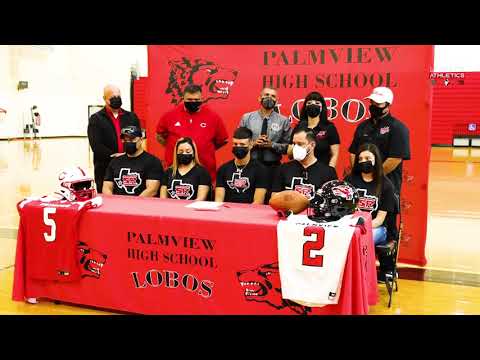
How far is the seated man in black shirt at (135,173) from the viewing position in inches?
191

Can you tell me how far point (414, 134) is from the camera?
5523 mm

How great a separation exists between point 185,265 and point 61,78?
73.4ft

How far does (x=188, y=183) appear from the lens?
4.66 meters

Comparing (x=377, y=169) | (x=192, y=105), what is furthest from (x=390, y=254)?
A: (x=192, y=105)

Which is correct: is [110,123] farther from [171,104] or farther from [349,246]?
[349,246]

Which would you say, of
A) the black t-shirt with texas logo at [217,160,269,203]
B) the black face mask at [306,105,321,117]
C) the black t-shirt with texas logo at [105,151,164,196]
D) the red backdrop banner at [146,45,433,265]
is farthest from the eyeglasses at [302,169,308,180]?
the red backdrop banner at [146,45,433,265]

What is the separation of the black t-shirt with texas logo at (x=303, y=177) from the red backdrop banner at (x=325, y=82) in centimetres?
158

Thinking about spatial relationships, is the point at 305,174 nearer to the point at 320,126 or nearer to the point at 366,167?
the point at 366,167

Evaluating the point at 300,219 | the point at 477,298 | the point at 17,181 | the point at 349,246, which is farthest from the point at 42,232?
the point at 17,181

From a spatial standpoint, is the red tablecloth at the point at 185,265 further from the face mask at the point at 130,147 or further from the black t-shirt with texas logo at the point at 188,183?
the face mask at the point at 130,147

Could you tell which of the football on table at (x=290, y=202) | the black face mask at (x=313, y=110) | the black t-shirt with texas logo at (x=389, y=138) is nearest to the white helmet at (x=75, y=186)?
the football on table at (x=290, y=202)

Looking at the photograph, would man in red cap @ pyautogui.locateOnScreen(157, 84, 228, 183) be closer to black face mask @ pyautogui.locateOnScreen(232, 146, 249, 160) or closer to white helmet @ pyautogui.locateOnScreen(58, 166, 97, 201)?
black face mask @ pyautogui.locateOnScreen(232, 146, 249, 160)

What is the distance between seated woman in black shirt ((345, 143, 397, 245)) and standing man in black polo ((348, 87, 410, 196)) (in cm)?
64

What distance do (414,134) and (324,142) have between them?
113 cm
